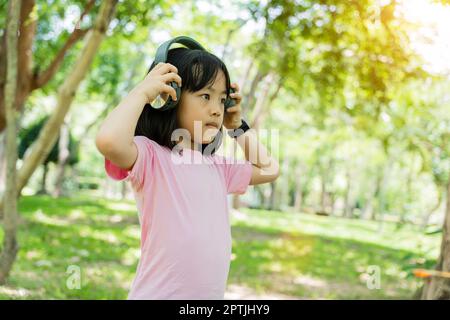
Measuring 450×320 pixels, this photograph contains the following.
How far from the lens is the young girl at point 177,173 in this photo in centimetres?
151

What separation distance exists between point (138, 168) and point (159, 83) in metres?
0.26

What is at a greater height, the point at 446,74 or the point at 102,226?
the point at 446,74

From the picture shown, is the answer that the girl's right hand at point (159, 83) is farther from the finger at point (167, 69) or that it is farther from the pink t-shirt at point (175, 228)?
the pink t-shirt at point (175, 228)

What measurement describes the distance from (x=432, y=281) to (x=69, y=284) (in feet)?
9.15

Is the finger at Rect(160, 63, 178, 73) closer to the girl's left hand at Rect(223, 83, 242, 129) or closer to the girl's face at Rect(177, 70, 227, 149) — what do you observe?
the girl's face at Rect(177, 70, 227, 149)

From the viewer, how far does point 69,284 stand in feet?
14.2

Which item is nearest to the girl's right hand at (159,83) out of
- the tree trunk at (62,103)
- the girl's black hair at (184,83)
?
the girl's black hair at (184,83)

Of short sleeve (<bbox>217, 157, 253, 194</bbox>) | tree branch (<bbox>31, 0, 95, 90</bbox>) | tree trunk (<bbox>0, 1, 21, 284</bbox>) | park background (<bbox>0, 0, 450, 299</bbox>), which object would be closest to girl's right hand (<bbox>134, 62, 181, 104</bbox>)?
short sleeve (<bbox>217, 157, 253, 194</bbox>)

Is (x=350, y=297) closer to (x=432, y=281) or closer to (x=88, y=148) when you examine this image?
(x=432, y=281)

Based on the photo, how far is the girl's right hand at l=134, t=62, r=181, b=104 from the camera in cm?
151

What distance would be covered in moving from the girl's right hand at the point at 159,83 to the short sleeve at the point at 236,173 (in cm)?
42

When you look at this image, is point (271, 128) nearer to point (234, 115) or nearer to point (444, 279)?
point (444, 279)

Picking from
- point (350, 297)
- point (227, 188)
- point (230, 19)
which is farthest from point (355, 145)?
point (227, 188)

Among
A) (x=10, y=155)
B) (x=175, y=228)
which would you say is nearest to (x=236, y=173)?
(x=175, y=228)
